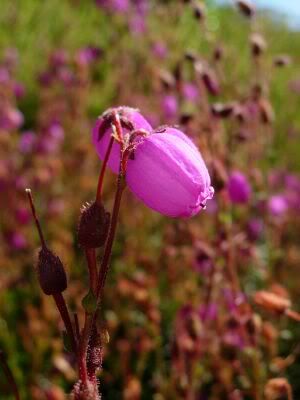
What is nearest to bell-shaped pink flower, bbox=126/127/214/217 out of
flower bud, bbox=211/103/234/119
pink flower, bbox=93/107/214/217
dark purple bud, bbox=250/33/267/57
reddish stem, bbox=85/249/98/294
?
pink flower, bbox=93/107/214/217

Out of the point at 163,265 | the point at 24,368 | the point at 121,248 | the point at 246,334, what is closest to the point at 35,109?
the point at 121,248

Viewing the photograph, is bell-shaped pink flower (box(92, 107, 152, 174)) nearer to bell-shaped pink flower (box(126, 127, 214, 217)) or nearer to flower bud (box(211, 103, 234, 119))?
bell-shaped pink flower (box(126, 127, 214, 217))

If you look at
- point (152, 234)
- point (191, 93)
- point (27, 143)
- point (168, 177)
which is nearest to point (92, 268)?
point (168, 177)

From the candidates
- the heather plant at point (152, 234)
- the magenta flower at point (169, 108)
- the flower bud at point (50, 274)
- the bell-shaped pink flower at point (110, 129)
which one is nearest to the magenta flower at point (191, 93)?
the heather plant at point (152, 234)

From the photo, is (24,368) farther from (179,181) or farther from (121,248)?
(179,181)

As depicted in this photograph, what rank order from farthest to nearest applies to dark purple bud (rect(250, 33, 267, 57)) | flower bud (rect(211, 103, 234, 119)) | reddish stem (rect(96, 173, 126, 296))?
dark purple bud (rect(250, 33, 267, 57)) → flower bud (rect(211, 103, 234, 119)) → reddish stem (rect(96, 173, 126, 296))

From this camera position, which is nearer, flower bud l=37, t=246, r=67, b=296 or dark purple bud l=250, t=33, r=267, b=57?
flower bud l=37, t=246, r=67, b=296

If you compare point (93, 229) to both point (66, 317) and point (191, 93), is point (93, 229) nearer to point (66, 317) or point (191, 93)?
point (66, 317)

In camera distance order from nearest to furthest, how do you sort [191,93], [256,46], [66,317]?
[66,317]
[256,46]
[191,93]
